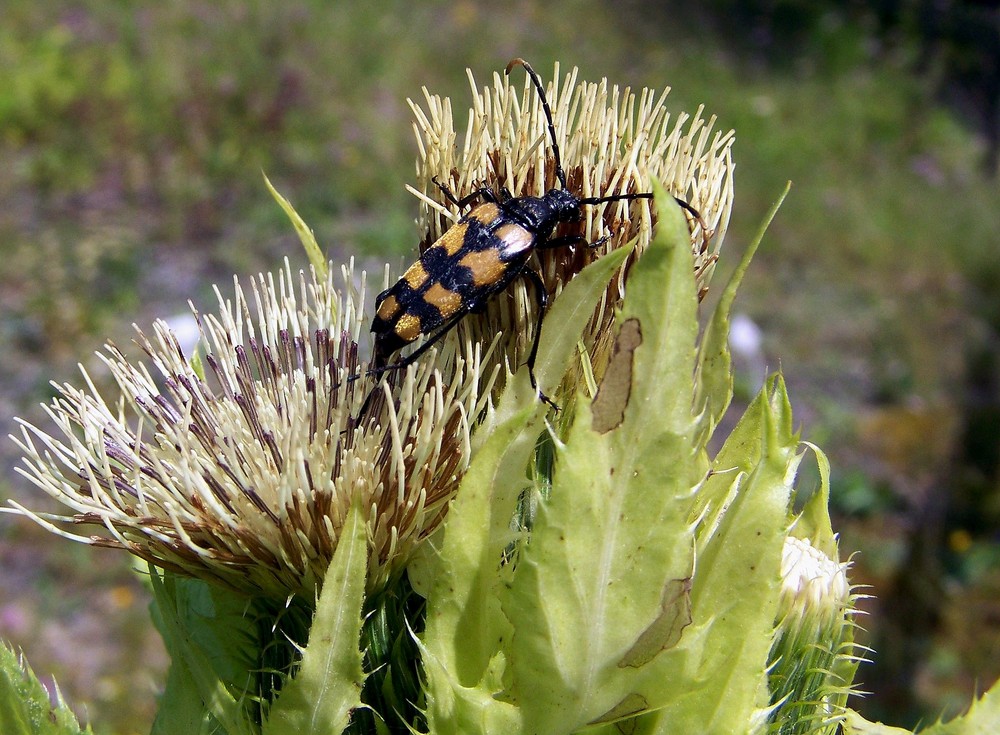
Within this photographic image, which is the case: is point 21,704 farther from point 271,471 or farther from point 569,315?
point 569,315

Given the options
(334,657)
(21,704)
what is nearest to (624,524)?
(334,657)

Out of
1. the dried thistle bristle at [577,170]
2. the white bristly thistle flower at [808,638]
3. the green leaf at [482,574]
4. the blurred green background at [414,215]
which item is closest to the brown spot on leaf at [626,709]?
the green leaf at [482,574]

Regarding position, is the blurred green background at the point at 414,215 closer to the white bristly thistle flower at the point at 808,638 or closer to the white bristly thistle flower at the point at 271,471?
the white bristly thistle flower at the point at 808,638

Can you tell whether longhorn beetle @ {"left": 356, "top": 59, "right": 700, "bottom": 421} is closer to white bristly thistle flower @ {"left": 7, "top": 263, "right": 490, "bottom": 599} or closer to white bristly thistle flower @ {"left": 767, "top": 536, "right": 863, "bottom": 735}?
white bristly thistle flower @ {"left": 7, "top": 263, "right": 490, "bottom": 599}

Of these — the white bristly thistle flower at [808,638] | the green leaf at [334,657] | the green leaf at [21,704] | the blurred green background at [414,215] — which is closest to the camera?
the green leaf at [334,657]

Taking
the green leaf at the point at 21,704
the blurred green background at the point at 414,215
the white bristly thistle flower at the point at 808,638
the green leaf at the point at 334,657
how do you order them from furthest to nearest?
the blurred green background at the point at 414,215 → the white bristly thistle flower at the point at 808,638 → the green leaf at the point at 21,704 → the green leaf at the point at 334,657

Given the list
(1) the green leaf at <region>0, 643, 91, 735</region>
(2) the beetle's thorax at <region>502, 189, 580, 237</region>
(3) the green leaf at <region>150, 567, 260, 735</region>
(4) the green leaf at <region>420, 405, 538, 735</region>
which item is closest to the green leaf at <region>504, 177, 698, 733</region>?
(4) the green leaf at <region>420, 405, 538, 735</region>

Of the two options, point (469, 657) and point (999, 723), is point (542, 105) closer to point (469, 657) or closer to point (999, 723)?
point (469, 657)
